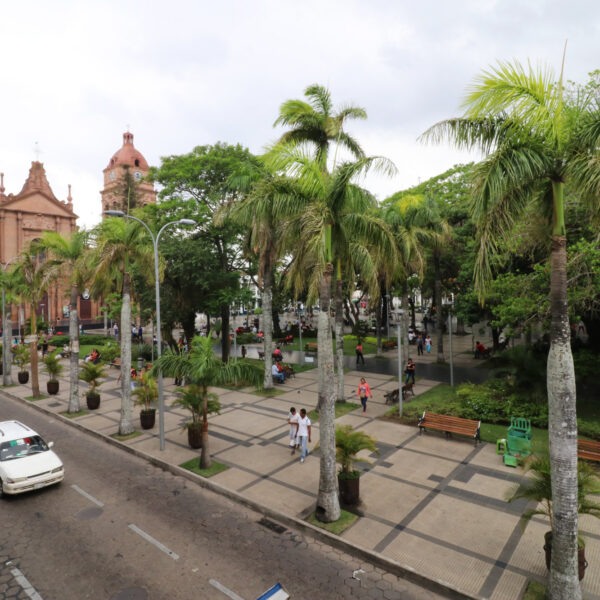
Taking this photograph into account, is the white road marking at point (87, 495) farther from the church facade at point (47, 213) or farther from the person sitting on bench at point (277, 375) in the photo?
the church facade at point (47, 213)

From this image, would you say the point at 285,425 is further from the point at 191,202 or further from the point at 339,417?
the point at 191,202

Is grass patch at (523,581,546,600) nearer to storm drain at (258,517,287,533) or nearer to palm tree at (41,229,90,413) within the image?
storm drain at (258,517,287,533)

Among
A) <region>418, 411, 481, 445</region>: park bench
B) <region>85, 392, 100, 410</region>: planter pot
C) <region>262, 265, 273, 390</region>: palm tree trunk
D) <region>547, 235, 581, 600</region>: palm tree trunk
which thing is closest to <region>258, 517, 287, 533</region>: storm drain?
<region>547, 235, 581, 600</region>: palm tree trunk

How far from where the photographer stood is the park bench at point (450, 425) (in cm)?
1501

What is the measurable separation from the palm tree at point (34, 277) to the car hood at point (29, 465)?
33.6ft

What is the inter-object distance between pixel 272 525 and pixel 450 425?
827 cm

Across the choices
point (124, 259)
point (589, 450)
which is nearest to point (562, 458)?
point (589, 450)

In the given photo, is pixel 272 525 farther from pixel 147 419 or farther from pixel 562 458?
pixel 147 419

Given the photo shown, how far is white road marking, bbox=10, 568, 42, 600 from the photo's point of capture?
25.8 feet

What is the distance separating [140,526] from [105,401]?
573 inches

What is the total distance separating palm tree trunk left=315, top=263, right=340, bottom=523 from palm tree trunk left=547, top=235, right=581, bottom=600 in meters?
4.60

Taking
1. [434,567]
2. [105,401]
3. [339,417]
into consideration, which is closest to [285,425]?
[339,417]

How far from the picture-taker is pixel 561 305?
7.33 meters

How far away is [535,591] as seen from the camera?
7668 millimetres
